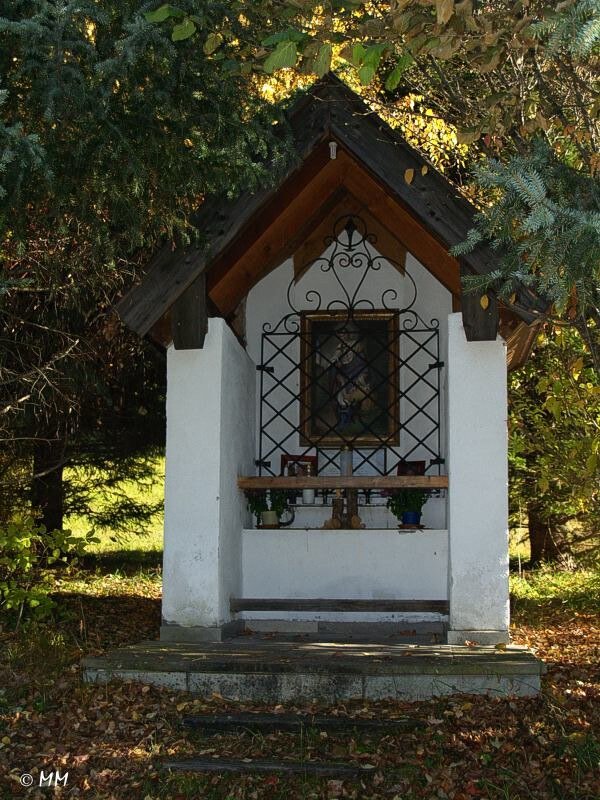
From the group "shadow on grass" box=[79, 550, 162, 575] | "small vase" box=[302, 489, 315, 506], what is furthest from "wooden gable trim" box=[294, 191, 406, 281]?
"shadow on grass" box=[79, 550, 162, 575]

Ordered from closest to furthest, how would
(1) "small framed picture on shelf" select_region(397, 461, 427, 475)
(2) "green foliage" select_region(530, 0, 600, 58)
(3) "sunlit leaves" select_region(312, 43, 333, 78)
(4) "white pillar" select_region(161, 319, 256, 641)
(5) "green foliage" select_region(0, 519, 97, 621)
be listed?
1. (2) "green foliage" select_region(530, 0, 600, 58)
2. (3) "sunlit leaves" select_region(312, 43, 333, 78)
3. (4) "white pillar" select_region(161, 319, 256, 641)
4. (5) "green foliage" select_region(0, 519, 97, 621)
5. (1) "small framed picture on shelf" select_region(397, 461, 427, 475)

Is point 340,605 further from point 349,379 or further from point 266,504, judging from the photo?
point 349,379

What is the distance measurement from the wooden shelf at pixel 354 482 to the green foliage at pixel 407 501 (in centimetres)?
54

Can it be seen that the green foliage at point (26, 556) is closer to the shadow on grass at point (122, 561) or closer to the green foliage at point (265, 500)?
the green foliage at point (265, 500)

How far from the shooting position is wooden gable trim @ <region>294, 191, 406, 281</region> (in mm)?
7672

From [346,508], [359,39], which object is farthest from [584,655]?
[359,39]

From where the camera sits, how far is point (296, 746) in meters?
4.83

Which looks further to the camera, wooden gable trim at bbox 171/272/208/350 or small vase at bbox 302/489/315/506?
small vase at bbox 302/489/315/506

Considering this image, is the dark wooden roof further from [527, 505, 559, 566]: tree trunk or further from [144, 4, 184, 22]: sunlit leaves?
[527, 505, 559, 566]: tree trunk

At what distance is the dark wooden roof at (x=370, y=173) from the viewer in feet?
19.1

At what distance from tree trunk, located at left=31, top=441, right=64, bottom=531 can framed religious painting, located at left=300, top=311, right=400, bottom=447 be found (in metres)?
3.14

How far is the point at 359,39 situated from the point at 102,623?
507 cm

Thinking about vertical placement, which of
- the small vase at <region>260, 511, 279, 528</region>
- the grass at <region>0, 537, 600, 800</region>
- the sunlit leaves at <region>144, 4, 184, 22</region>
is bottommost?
the grass at <region>0, 537, 600, 800</region>

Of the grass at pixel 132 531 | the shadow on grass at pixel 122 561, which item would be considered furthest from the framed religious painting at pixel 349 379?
the shadow on grass at pixel 122 561
